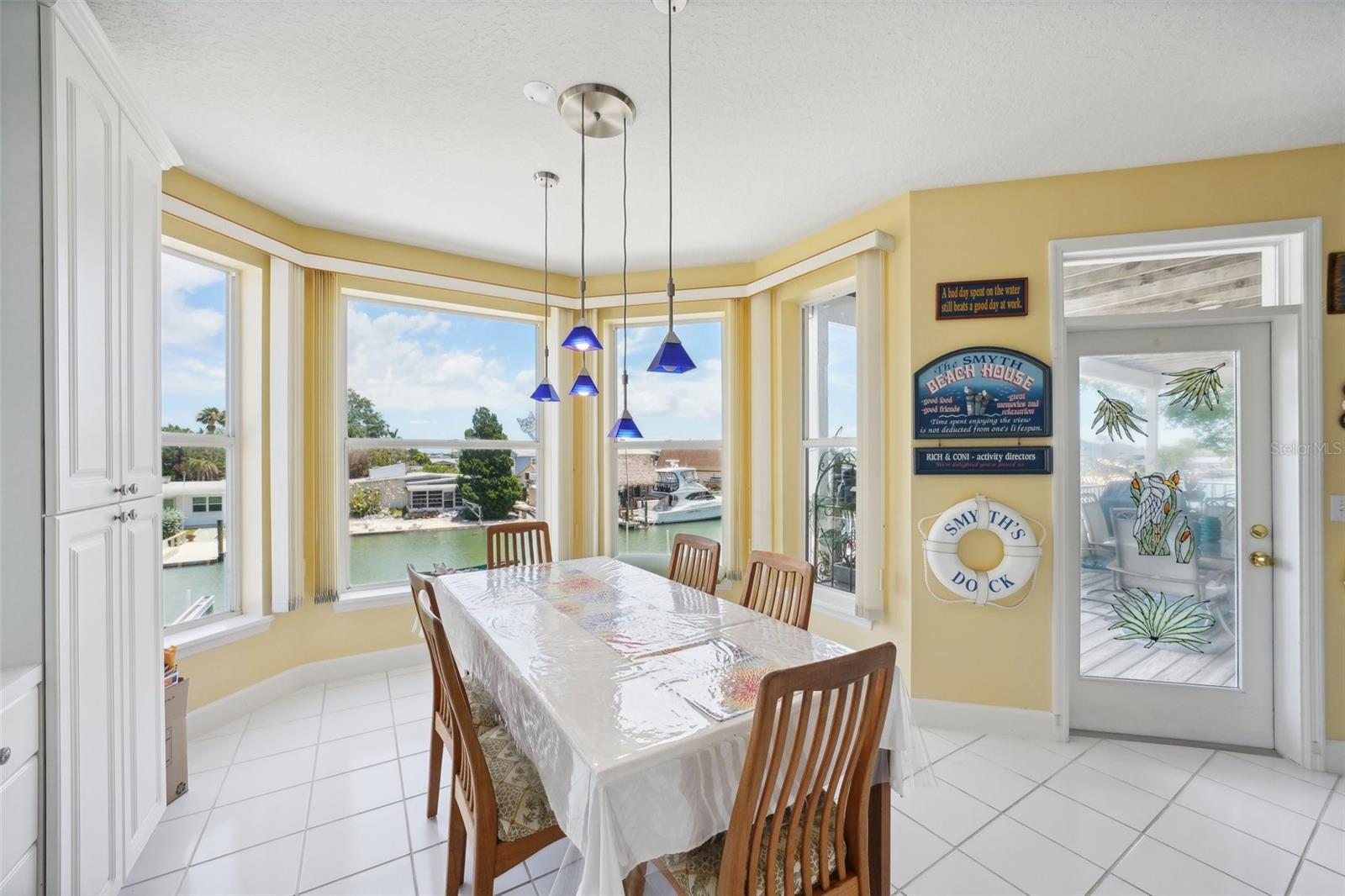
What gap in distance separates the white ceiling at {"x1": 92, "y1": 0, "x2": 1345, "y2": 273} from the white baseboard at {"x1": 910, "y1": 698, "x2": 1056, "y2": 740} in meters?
2.55

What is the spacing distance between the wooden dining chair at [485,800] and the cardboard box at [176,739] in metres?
1.34

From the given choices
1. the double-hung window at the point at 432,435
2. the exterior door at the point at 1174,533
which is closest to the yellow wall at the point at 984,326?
the exterior door at the point at 1174,533

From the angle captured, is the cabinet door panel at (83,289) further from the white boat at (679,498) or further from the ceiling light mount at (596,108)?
the white boat at (679,498)

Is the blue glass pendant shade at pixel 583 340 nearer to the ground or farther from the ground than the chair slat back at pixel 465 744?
farther from the ground

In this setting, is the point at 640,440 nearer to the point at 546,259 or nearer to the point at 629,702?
the point at 546,259

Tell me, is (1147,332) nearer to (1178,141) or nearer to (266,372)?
(1178,141)

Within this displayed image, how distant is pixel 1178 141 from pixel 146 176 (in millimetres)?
3891

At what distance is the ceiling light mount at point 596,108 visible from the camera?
6.40 feet

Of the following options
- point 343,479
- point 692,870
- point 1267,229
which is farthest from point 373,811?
point 1267,229

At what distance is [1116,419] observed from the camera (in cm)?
263

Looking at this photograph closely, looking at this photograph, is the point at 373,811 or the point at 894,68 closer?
the point at 894,68

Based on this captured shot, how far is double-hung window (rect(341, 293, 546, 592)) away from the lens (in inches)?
136

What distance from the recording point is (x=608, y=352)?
405 cm

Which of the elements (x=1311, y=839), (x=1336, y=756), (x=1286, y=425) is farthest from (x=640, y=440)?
(x=1336, y=756)
